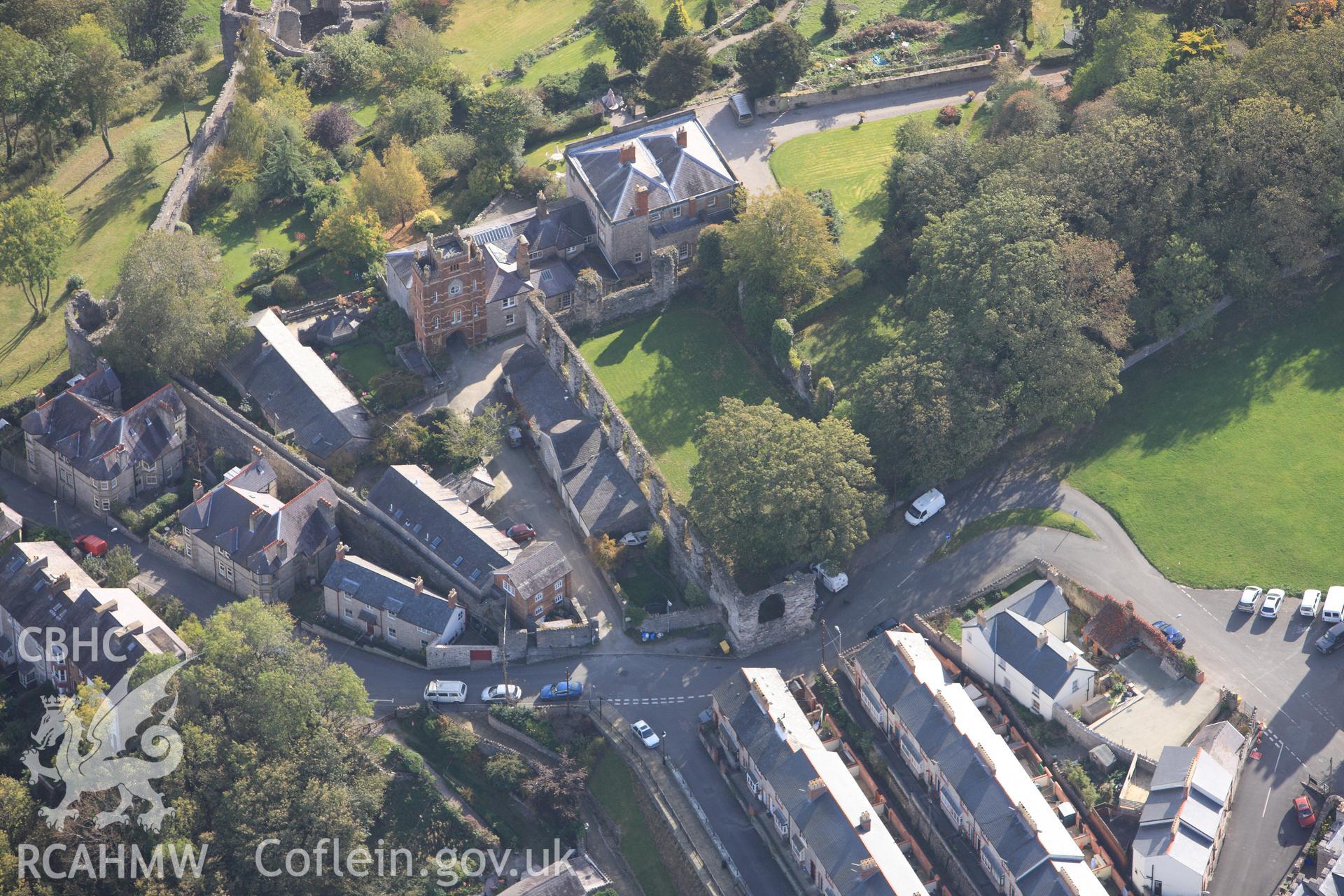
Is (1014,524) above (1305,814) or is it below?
above

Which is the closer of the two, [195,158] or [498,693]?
[498,693]

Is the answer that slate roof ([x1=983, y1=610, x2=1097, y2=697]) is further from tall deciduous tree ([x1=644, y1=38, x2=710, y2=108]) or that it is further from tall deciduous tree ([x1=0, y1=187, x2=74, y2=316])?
tall deciduous tree ([x1=0, y1=187, x2=74, y2=316])

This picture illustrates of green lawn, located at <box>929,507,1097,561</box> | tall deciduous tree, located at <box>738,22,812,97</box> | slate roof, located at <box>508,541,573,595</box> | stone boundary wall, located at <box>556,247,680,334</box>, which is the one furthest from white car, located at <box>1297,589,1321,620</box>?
tall deciduous tree, located at <box>738,22,812,97</box>

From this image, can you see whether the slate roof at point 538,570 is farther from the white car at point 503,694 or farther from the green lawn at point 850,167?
the green lawn at point 850,167

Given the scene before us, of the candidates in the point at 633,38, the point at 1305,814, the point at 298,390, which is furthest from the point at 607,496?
the point at 633,38

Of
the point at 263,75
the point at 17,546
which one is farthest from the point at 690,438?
the point at 263,75

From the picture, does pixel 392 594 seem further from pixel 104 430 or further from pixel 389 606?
pixel 104 430


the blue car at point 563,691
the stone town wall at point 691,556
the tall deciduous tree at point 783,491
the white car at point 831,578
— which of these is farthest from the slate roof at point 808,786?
the blue car at point 563,691
